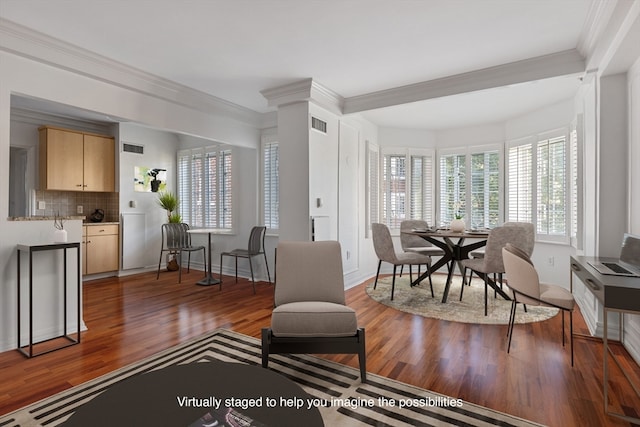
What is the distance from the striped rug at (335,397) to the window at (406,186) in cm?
414

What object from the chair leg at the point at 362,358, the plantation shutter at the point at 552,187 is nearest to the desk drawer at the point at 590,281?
the chair leg at the point at 362,358

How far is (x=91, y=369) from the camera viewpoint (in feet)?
8.26

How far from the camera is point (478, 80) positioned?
384 cm

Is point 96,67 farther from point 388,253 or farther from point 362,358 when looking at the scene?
point 388,253

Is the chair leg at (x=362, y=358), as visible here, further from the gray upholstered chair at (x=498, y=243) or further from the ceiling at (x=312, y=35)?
the ceiling at (x=312, y=35)

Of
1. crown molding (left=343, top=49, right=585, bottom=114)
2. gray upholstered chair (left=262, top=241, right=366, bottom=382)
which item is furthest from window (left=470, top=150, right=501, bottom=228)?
gray upholstered chair (left=262, top=241, right=366, bottom=382)

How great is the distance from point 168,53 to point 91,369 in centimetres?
296

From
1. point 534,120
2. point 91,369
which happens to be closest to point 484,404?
point 91,369

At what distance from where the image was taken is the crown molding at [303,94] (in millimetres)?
4152

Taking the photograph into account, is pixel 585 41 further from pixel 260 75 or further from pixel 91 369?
pixel 91 369

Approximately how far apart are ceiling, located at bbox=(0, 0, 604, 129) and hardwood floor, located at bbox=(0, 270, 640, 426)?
281cm

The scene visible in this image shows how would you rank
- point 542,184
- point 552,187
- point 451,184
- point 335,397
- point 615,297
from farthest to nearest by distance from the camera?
point 451,184, point 542,184, point 552,187, point 335,397, point 615,297

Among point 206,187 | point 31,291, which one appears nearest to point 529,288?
point 31,291

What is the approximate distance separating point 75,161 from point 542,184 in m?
7.45
